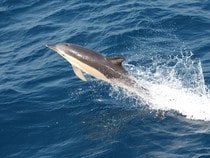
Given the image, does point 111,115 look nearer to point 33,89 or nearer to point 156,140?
point 156,140

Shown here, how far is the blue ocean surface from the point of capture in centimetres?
1214

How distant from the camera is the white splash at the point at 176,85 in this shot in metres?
13.4

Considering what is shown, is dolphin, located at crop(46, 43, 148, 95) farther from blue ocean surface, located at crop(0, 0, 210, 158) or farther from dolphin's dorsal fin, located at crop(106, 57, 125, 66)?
blue ocean surface, located at crop(0, 0, 210, 158)

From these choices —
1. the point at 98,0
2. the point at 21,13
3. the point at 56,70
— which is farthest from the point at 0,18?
the point at 56,70

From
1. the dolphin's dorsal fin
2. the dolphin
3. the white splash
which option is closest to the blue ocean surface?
the white splash

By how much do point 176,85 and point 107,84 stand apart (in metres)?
2.03

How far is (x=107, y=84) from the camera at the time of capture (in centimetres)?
1506

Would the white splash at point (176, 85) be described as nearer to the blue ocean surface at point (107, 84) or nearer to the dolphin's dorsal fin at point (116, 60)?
the blue ocean surface at point (107, 84)

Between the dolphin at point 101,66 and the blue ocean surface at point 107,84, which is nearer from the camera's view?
the blue ocean surface at point 107,84

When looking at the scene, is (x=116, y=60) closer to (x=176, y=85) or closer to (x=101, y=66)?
(x=101, y=66)

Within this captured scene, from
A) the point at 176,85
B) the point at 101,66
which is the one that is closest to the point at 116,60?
the point at 101,66

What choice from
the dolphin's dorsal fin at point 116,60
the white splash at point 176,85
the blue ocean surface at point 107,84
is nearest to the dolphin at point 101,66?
the dolphin's dorsal fin at point 116,60

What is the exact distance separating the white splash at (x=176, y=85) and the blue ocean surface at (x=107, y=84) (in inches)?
1.1

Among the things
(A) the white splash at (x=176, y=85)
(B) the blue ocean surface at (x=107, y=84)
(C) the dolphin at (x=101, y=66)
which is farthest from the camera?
(A) the white splash at (x=176, y=85)
